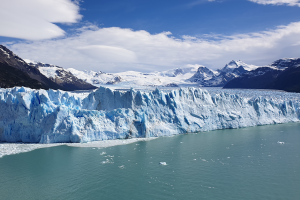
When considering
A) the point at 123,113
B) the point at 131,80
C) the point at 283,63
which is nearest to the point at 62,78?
the point at 131,80

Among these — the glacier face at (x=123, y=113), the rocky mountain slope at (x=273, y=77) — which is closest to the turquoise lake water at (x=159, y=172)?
the glacier face at (x=123, y=113)

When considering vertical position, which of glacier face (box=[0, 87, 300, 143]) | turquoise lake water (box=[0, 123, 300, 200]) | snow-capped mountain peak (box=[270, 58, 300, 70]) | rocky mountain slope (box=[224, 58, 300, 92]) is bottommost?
turquoise lake water (box=[0, 123, 300, 200])

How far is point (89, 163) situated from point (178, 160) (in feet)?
17.3

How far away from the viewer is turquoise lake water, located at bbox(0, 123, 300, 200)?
947 centimetres

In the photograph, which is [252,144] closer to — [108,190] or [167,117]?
[167,117]

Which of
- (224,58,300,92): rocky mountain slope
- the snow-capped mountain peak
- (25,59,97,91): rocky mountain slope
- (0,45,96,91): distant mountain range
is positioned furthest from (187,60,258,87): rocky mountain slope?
(0,45,96,91): distant mountain range

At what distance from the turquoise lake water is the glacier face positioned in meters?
2.45

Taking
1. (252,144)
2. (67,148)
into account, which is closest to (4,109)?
(67,148)

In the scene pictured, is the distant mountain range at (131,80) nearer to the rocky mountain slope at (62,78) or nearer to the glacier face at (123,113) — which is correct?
the rocky mountain slope at (62,78)

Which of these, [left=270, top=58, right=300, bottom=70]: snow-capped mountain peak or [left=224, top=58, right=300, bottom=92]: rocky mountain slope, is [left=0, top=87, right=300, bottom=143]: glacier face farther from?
[left=270, top=58, right=300, bottom=70]: snow-capped mountain peak

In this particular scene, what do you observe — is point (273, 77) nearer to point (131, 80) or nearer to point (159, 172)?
point (131, 80)

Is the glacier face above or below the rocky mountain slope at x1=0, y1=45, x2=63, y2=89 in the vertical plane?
below

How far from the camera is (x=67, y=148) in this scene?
53.4ft

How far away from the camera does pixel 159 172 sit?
11.6 meters
